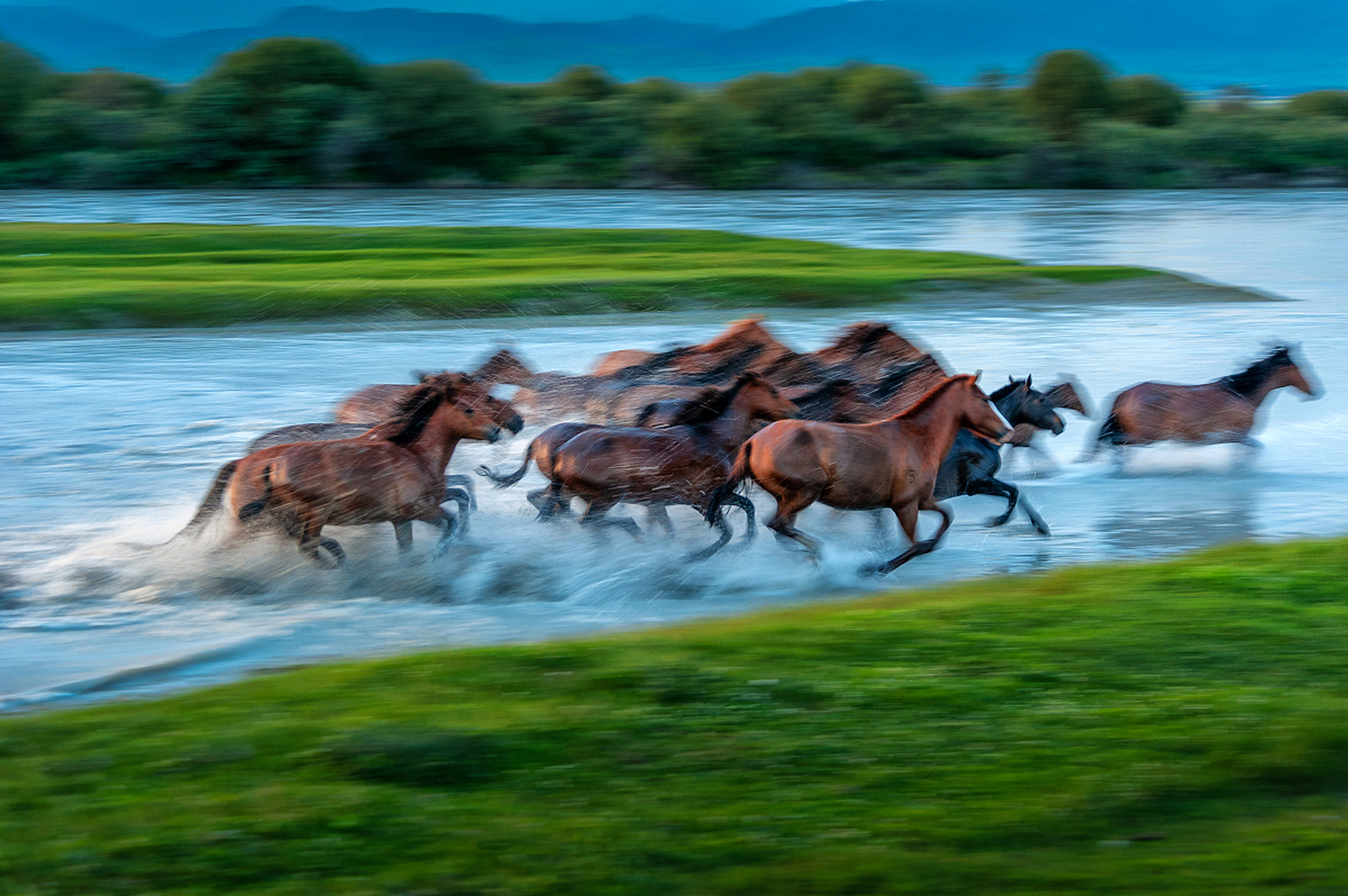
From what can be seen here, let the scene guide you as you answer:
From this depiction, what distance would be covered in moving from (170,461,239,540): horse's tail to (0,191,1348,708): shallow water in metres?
0.12

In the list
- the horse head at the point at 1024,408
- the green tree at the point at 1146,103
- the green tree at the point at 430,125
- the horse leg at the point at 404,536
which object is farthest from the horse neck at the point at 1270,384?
the green tree at the point at 1146,103

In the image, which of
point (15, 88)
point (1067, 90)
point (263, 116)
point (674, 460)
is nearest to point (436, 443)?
point (674, 460)

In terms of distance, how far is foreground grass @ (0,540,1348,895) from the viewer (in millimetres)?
3621

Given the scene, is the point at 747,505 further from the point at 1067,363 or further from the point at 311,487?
the point at 1067,363

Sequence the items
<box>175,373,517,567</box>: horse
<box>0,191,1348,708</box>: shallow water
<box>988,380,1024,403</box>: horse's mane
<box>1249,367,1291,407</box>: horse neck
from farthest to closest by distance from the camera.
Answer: <box>1249,367,1291,407</box>: horse neck → <box>988,380,1024,403</box>: horse's mane → <box>175,373,517,567</box>: horse → <box>0,191,1348,708</box>: shallow water

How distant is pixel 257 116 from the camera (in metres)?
50.4

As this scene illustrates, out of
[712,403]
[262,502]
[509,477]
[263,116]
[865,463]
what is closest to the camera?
[262,502]

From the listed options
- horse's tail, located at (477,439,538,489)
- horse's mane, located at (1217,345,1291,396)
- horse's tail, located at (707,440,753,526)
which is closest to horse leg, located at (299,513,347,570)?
horse's tail, located at (477,439,538,489)

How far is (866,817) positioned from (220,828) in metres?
1.80

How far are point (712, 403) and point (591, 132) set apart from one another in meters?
48.8

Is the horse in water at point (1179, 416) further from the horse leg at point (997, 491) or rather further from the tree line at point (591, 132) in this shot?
the tree line at point (591, 132)

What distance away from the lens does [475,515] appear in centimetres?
842

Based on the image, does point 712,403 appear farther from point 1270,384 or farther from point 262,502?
point 1270,384

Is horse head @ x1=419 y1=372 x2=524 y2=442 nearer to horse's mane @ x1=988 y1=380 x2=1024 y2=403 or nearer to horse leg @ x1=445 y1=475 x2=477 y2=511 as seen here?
horse leg @ x1=445 y1=475 x2=477 y2=511
